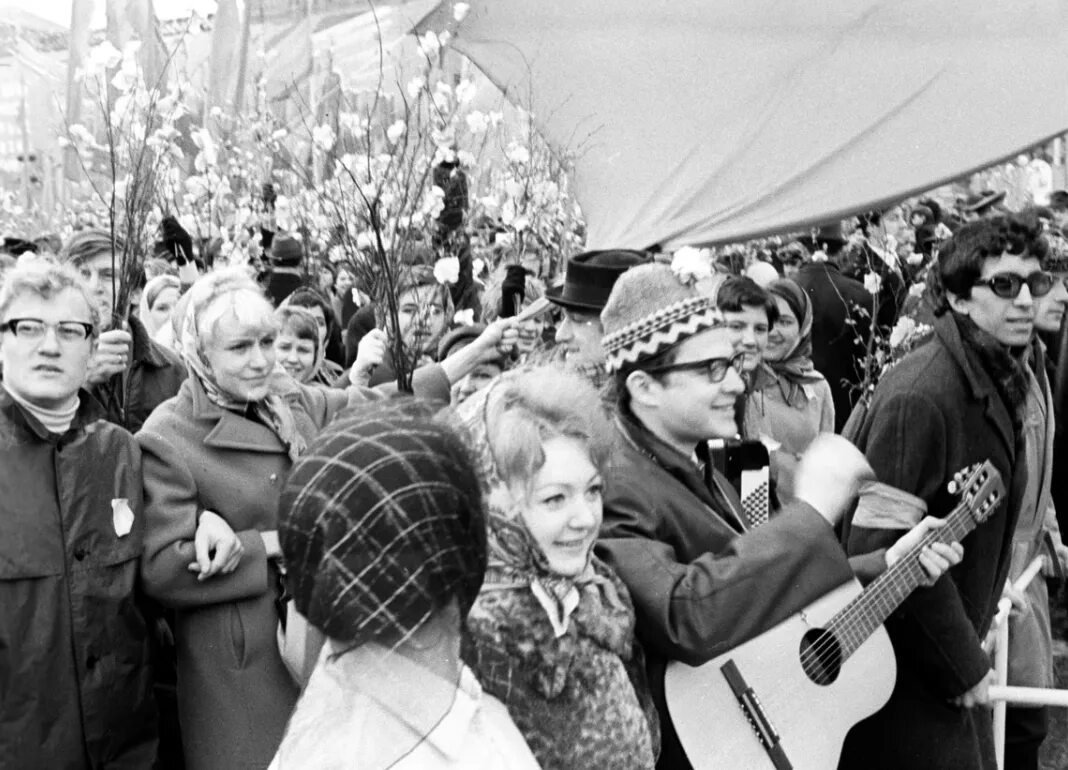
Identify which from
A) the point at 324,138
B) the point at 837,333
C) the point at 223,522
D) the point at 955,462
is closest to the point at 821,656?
the point at 955,462

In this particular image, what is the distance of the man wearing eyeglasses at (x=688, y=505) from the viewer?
2.86 metres

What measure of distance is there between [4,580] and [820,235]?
7223mm

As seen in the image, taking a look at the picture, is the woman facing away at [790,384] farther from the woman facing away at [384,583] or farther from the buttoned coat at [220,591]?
the woman facing away at [384,583]

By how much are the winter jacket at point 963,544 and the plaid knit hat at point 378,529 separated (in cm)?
240

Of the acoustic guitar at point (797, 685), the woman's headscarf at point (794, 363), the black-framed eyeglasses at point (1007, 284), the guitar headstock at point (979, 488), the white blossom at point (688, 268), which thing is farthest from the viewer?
the woman's headscarf at point (794, 363)

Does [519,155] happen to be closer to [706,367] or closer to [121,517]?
[121,517]

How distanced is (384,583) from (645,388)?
1652mm

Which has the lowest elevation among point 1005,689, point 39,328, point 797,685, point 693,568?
point 1005,689

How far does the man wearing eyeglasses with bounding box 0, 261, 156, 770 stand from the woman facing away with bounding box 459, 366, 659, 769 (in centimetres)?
132

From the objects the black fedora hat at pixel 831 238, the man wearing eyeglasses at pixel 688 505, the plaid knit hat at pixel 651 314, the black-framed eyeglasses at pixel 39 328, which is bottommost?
the black fedora hat at pixel 831 238

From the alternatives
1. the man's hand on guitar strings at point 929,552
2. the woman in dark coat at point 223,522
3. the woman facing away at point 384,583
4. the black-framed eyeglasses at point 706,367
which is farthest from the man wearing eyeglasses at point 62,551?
the woman facing away at point 384,583

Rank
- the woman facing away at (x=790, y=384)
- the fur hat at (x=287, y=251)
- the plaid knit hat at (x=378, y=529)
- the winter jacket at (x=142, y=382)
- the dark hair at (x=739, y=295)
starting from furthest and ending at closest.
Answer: the fur hat at (x=287, y=251) < the woman facing away at (x=790, y=384) < the dark hair at (x=739, y=295) < the winter jacket at (x=142, y=382) < the plaid knit hat at (x=378, y=529)

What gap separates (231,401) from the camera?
3.84 metres

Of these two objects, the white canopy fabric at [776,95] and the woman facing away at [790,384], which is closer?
the white canopy fabric at [776,95]
